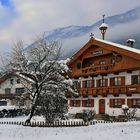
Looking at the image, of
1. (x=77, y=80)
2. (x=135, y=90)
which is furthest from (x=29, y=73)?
(x=77, y=80)

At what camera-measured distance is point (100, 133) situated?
22.5m

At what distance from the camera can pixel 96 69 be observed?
165ft

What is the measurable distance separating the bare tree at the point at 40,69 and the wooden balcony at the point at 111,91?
12959mm

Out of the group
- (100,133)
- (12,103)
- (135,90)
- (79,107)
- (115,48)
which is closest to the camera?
(100,133)

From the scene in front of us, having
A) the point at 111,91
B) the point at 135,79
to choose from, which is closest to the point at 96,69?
the point at 111,91

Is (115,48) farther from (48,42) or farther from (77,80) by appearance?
(48,42)

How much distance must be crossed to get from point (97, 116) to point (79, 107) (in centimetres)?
597

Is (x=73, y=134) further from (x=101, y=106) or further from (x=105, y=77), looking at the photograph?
(x=101, y=106)

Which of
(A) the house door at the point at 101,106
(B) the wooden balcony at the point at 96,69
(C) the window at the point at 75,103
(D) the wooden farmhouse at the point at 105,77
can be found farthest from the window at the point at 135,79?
(C) the window at the point at 75,103

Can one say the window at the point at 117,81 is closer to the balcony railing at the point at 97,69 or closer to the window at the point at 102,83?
the balcony railing at the point at 97,69

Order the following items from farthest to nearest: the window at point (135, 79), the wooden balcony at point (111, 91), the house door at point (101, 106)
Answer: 1. the house door at point (101, 106)
2. the window at point (135, 79)
3. the wooden balcony at point (111, 91)

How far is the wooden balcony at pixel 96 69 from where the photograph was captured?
159 feet

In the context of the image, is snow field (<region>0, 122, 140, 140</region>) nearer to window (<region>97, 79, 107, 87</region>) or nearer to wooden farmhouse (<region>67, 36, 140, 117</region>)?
wooden farmhouse (<region>67, 36, 140, 117</region>)

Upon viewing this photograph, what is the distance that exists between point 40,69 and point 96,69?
17.7m
